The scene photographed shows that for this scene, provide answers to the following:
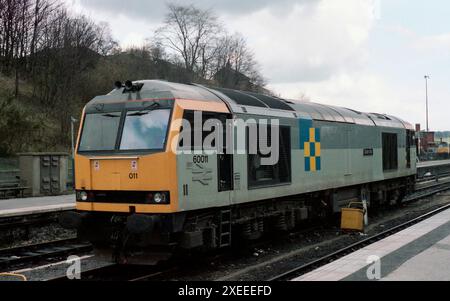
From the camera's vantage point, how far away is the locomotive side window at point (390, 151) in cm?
1806

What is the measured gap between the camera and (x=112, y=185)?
8867 mm

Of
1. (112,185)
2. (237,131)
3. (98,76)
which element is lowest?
(112,185)

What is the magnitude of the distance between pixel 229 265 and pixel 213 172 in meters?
2.06

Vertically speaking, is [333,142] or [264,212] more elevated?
[333,142]

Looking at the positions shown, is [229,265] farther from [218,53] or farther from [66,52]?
[218,53]

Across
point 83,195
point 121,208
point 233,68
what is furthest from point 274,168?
point 233,68

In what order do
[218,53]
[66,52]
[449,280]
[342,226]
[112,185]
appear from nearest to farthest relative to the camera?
1. [449,280]
2. [112,185]
3. [342,226]
4. [66,52]
5. [218,53]

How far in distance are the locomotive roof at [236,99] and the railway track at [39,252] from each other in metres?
3.51

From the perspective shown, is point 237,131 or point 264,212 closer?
point 237,131

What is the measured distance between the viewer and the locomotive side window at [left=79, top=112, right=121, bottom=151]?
9.15 metres

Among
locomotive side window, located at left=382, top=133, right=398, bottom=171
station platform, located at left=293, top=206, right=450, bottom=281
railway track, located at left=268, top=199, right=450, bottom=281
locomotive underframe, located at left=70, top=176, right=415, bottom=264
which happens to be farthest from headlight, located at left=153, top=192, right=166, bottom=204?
locomotive side window, located at left=382, top=133, right=398, bottom=171

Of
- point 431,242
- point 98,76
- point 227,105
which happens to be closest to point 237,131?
point 227,105

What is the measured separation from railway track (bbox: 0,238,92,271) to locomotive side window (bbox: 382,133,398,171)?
10775 millimetres

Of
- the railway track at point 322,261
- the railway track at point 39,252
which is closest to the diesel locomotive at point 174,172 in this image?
the railway track at point 322,261
